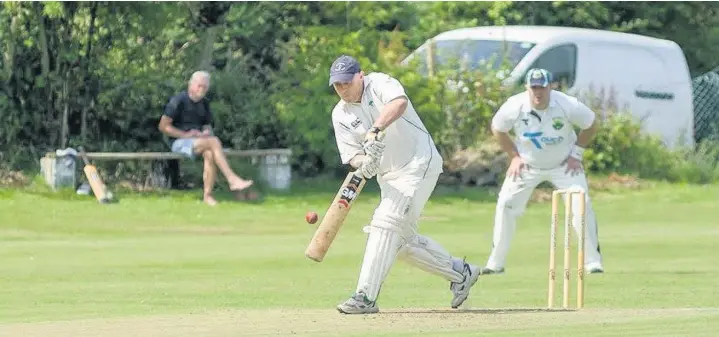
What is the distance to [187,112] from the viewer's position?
65.1ft

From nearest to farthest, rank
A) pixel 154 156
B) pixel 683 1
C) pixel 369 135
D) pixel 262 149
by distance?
pixel 369 135 → pixel 154 156 → pixel 262 149 → pixel 683 1

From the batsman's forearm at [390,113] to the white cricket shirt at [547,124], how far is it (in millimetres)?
3894

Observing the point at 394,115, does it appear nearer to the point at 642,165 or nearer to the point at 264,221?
the point at 264,221

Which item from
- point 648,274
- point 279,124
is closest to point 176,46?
point 279,124

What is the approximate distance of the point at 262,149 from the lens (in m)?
21.8

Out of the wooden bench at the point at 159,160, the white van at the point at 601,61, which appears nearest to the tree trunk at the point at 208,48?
the wooden bench at the point at 159,160

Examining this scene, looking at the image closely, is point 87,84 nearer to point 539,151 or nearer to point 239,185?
point 239,185

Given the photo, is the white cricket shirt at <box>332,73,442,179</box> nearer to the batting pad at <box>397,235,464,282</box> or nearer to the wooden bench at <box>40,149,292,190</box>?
the batting pad at <box>397,235,464,282</box>

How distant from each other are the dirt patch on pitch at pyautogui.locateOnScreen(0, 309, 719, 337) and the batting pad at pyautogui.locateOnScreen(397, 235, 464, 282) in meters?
0.29

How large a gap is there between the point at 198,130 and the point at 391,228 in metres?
10.1

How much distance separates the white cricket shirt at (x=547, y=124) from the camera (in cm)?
1375

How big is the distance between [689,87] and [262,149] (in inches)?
279

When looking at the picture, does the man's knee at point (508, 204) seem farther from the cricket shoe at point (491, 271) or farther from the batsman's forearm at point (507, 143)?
the cricket shoe at point (491, 271)

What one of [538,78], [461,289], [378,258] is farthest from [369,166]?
[538,78]
